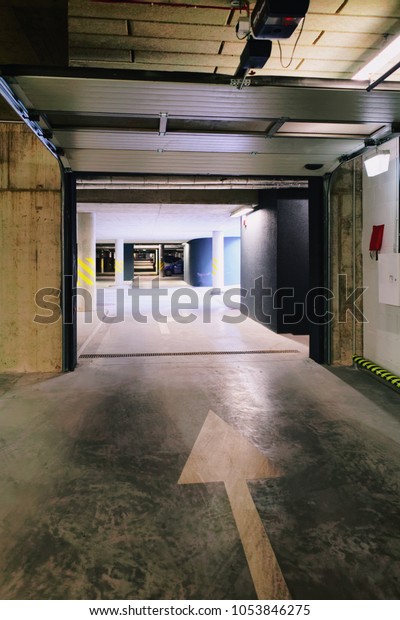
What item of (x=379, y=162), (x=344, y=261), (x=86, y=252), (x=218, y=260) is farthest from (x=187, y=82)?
(x=218, y=260)

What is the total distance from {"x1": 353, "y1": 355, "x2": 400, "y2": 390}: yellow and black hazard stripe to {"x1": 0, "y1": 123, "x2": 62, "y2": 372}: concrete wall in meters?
4.09

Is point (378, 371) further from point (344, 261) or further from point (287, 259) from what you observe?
point (287, 259)

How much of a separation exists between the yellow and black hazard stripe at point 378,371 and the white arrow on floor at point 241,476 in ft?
7.09

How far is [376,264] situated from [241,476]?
145 inches

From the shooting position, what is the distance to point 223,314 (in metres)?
11.0

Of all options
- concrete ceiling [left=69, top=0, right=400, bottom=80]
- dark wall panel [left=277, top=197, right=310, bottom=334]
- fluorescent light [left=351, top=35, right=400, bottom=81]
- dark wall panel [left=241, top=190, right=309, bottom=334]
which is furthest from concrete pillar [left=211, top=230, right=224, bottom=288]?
fluorescent light [left=351, top=35, right=400, bottom=81]

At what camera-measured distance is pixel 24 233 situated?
5.29m

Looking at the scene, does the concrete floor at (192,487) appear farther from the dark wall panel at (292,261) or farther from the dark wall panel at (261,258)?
the dark wall panel at (261,258)

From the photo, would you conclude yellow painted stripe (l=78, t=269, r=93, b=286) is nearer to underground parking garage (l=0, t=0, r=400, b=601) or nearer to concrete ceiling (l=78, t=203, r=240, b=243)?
concrete ceiling (l=78, t=203, r=240, b=243)

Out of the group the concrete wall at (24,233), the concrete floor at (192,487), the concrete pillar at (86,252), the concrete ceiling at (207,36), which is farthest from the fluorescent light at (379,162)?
the concrete pillar at (86,252)

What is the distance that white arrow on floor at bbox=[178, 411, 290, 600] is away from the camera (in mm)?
1812

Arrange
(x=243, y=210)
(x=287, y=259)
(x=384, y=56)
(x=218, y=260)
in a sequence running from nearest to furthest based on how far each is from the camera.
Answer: (x=384, y=56)
(x=287, y=259)
(x=243, y=210)
(x=218, y=260)
